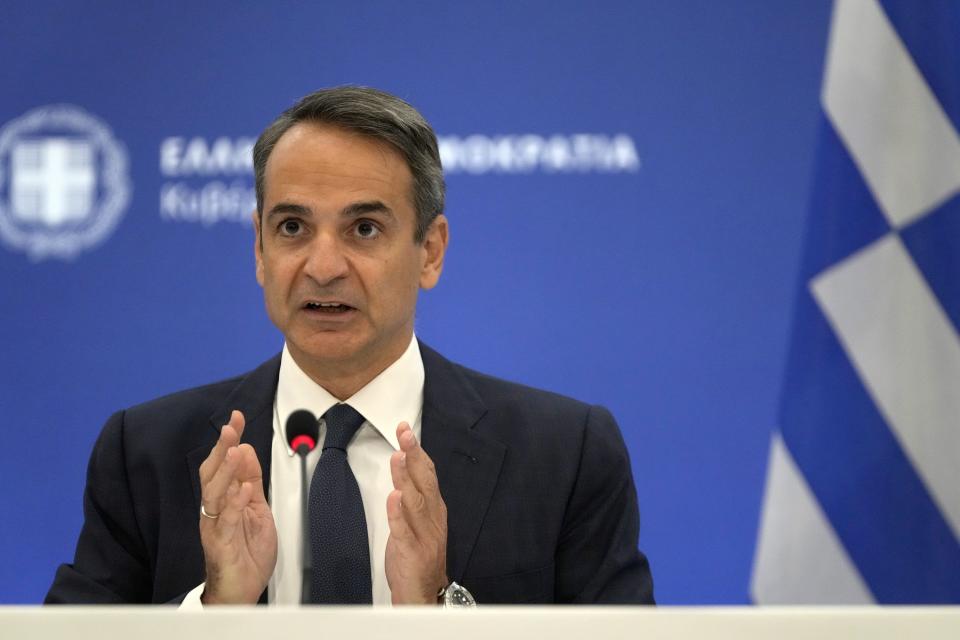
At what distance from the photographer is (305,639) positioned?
118 centimetres

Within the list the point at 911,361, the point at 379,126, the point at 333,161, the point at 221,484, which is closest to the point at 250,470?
the point at 221,484

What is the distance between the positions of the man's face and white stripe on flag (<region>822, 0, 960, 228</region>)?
143 centimetres

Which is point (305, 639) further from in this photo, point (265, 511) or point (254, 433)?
point (254, 433)

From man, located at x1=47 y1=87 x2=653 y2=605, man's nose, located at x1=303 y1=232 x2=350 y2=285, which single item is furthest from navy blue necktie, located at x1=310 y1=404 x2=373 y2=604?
man's nose, located at x1=303 y1=232 x2=350 y2=285

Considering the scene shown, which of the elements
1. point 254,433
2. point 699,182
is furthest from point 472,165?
point 254,433

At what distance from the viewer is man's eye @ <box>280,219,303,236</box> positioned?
2301mm

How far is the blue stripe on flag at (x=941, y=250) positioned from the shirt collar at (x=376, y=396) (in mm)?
1450

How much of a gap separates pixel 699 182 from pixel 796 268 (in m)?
0.40

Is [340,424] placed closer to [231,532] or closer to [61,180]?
[231,532]

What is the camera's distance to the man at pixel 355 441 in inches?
86.4

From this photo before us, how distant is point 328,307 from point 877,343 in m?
1.56

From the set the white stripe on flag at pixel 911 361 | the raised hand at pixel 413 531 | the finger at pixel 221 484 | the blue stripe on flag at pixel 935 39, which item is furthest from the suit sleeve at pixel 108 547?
the blue stripe on flag at pixel 935 39

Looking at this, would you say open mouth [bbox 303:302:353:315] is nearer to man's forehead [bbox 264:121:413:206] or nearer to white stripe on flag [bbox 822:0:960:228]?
man's forehead [bbox 264:121:413:206]

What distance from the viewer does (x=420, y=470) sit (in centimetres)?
202
